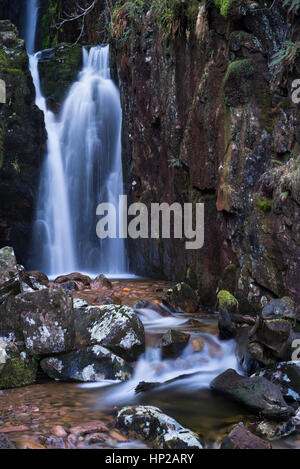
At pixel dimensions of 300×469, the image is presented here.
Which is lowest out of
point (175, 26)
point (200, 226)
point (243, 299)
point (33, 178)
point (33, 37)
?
point (243, 299)

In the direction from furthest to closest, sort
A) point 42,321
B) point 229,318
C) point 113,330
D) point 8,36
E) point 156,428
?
point 8,36
point 229,318
point 113,330
point 42,321
point 156,428

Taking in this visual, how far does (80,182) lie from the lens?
13.1 m

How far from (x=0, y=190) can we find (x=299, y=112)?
942 cm

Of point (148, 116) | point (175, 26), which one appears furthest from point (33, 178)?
point (175, 26)

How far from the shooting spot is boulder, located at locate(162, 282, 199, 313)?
23.4 feet

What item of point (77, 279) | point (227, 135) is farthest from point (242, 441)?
point (77, 279)

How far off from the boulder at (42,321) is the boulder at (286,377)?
7.23 ft

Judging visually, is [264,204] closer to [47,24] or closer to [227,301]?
[227,301]

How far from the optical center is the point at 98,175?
13.0m

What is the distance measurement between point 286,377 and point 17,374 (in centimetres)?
276

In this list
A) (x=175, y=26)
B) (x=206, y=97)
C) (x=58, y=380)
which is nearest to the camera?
(x=58, y=380)

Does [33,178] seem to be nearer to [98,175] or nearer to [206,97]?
[98,175]

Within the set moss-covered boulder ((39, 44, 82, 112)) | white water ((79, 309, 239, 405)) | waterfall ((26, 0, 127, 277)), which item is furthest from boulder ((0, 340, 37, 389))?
moss-covered boulder ((39, 44, 82, 112))

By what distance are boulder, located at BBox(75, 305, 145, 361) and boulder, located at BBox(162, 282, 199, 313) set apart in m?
1.88
